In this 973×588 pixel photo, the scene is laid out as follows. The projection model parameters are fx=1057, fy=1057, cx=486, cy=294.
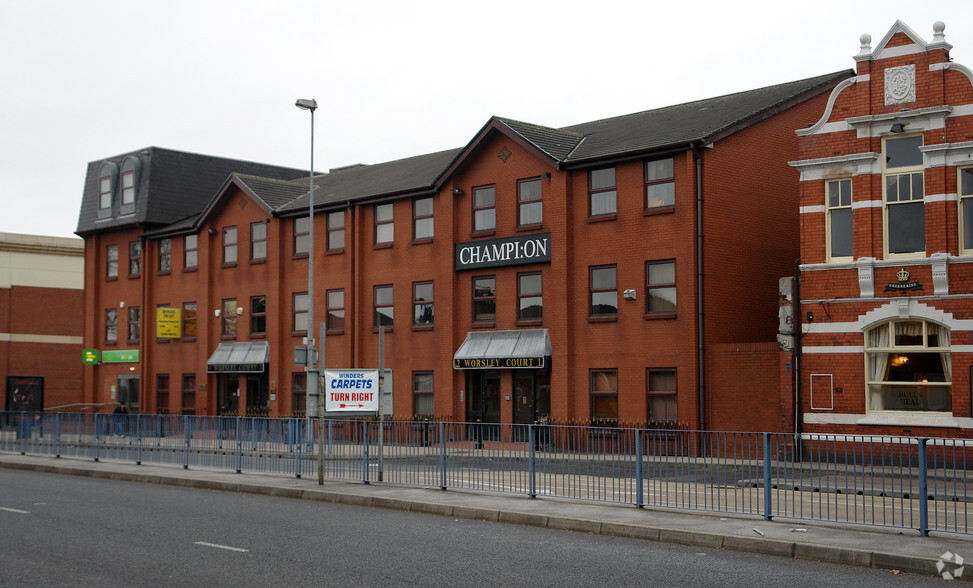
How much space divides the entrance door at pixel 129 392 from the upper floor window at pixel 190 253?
5.80 m

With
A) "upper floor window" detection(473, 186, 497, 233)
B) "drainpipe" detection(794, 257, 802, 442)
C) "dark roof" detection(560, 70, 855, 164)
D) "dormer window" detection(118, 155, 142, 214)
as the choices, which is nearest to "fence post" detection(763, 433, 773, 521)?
"drainpipe" detection(794, 257, 802, 442)

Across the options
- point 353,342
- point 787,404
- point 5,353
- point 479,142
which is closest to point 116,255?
point 5,353

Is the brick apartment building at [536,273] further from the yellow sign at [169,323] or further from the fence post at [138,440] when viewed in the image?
the fence post at [138,440]

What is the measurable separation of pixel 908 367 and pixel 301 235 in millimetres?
23599

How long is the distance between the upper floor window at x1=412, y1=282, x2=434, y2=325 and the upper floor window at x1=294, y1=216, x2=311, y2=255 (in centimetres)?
616

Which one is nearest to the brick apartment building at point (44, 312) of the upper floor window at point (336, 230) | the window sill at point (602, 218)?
the upper floor window at point (336, 230)

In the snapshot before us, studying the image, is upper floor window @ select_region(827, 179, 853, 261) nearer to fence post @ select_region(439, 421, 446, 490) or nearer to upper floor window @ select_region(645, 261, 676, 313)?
upper floor window @ select_region(645, 261, 676, 313)

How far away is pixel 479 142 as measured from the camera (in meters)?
33.6

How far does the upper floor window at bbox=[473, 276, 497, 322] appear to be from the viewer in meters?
33.8

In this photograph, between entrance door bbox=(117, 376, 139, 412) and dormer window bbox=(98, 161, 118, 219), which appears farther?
dormer window bbox=(98, 161, 118, 219)

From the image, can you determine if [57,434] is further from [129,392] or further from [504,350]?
[129,392]

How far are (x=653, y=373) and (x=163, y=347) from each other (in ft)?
81.1

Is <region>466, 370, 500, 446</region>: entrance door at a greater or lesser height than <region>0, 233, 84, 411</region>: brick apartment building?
lesser

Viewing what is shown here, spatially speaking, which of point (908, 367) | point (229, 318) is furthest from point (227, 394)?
point (908, 367)
